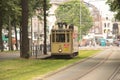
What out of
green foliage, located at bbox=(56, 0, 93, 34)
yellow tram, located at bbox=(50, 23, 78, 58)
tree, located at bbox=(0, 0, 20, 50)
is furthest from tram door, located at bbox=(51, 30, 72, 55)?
green foliage, located at bbox=(56, 0, 93, 34)

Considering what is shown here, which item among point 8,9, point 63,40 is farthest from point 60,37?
point 8,9

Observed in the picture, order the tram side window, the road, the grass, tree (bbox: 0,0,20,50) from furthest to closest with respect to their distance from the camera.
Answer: tree (bbox: 0,0,20,50) → the tram side window → the road → the grass

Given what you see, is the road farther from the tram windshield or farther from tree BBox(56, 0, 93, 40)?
tree BBox(56, 0, 93, 40)

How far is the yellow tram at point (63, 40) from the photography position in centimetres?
4831

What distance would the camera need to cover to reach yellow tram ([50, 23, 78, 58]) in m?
48.3

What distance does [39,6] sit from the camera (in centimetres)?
7638

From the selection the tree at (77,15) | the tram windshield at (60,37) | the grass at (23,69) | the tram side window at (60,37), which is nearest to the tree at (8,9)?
the tram windshield at (60,37)

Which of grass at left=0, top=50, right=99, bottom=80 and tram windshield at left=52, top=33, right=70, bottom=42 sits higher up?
tram windshield at left=52, top=33, right=70, bottom=42

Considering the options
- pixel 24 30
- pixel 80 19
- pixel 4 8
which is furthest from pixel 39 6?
pixel 80 19

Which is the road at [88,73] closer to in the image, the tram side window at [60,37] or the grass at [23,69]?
the grass at [23,69]

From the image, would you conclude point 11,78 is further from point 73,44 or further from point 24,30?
point 73,44

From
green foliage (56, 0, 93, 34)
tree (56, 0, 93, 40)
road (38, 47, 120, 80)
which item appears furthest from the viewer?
green foliage (56, 0, 93, 34)

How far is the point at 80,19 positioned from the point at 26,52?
9822cm

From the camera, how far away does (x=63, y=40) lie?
4862 centimetres
